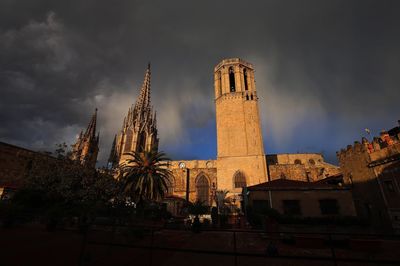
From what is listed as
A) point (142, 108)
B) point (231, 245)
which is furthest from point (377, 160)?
point (142, 108)

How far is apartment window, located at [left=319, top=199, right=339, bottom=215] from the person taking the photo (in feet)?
58.3

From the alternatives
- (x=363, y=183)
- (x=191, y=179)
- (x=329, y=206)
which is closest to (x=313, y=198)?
(x=329, y=206)

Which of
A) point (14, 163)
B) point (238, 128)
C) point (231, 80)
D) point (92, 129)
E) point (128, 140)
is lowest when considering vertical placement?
point (14, 163)

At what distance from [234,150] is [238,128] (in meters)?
3.95

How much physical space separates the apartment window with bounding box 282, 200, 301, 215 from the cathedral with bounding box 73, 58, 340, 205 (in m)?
10.4

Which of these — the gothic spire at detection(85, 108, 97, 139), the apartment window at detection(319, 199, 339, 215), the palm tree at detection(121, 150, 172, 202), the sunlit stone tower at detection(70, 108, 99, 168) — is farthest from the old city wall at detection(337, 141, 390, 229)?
the gothic spire at detection(85, 108, 97, 139)

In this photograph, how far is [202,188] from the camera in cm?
3806

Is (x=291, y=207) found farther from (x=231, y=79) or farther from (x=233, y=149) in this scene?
(x=231, y=79)

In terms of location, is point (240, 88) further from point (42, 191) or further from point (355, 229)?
point (42, 191)

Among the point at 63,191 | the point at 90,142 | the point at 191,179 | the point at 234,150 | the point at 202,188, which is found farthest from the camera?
the point at 90,142

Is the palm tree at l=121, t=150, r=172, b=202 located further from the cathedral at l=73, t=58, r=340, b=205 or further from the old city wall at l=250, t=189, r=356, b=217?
the old city wall at l=250, t=189, r=356, b=217

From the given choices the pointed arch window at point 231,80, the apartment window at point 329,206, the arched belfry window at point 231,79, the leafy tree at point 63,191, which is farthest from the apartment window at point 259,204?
the arched belfry window at point 231,79

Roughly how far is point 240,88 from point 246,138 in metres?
9.96

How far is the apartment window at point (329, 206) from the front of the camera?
17.8m
